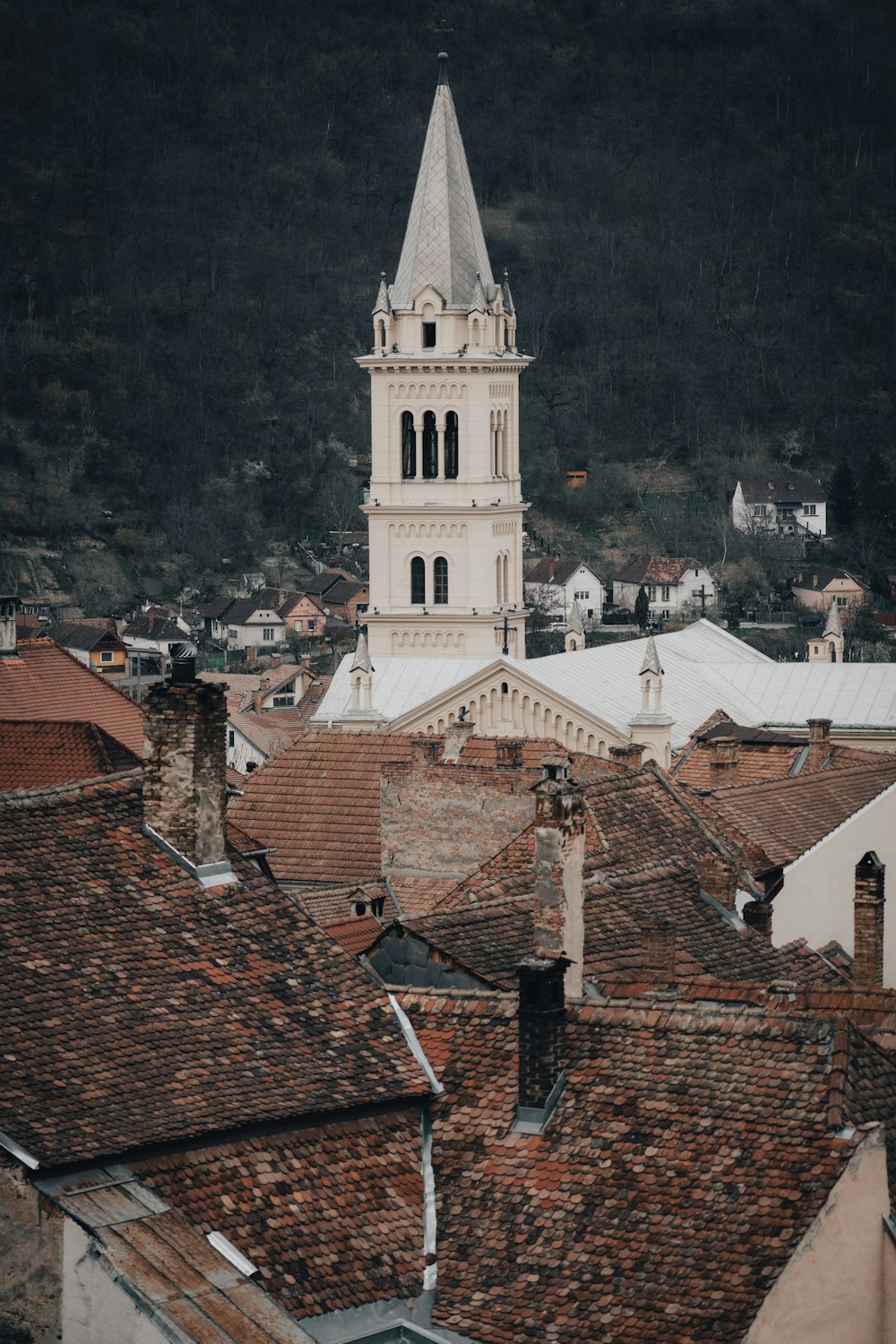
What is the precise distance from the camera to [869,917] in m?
26.2

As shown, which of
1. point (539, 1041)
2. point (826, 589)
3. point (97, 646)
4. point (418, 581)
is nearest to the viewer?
point (539, 1041)

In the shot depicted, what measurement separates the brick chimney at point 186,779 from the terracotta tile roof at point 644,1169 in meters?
2.24

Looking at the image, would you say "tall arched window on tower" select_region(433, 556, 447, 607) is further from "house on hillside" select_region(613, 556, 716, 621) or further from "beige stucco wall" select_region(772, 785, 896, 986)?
"house on hillside" select_region(613, 556, 716, 621)

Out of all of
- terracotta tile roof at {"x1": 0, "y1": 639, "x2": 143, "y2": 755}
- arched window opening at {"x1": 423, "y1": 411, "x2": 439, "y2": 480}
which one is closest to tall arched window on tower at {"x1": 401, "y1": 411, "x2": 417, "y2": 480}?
arched window opening at {"x1": 423, "y1": 411, "x2": 439, "y2": 480}

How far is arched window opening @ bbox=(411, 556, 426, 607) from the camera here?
3738 inches

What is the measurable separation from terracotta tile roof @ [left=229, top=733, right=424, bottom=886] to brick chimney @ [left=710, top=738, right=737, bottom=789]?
502 centimetres

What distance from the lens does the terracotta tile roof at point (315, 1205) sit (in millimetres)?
15906

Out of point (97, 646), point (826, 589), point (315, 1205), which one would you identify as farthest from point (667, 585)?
point (315, 1205)

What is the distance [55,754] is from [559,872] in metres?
13.1

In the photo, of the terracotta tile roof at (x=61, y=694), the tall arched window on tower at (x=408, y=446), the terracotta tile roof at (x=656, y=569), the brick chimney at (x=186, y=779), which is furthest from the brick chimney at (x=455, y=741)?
the terracotta tile roof at (x=656, y=569)

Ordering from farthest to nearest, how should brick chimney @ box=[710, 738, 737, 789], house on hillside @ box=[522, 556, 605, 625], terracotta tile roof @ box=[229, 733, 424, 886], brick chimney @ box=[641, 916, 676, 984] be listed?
house on hillside @ box=[522, 556, 605, 625], brick chimney @ box=[710, 738, 737, 789], terracotta tile roof @ box=[229, 733, 424, 886], brick chimney @ box=[641, 916, 676, 984]

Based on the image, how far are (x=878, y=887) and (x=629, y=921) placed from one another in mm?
4249

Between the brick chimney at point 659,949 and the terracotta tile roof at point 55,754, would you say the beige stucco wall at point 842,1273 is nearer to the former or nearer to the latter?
the brick chimney at point 659,949

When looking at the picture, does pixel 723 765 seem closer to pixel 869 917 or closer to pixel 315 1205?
pixel 869 917
